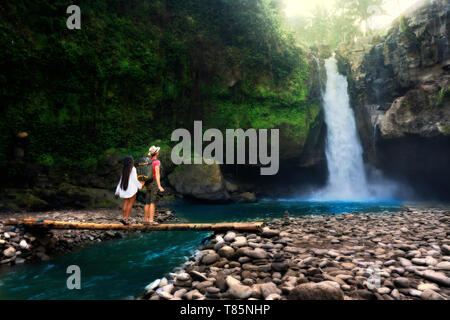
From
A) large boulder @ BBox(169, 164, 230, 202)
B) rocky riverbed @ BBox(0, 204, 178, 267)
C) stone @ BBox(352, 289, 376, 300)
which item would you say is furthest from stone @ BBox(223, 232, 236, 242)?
large boulder @ BBox(169, 164, 230, 202)

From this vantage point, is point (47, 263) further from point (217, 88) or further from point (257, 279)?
point (217, 88)

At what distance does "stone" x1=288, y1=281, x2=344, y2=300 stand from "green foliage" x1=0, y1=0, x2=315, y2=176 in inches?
→ 635

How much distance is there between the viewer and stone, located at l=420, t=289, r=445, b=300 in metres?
2.69

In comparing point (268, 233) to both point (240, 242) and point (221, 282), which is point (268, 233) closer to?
point (240, 242)

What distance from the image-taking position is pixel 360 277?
3291 mm

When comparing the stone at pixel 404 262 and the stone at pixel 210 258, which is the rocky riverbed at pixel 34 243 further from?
the stone at pixel 404 262

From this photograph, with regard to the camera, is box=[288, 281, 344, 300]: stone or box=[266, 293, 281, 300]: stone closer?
box=[288, 281, 344, 300]: stone

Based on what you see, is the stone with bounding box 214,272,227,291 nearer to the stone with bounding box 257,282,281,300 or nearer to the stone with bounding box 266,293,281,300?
the stone with bounding box 257,282,281,300

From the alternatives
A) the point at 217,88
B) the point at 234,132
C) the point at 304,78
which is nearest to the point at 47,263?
the point at 234,132

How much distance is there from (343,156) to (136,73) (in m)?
18.9

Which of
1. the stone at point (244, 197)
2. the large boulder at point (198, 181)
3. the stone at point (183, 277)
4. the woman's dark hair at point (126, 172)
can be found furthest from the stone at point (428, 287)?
the stone at point (244, 197)

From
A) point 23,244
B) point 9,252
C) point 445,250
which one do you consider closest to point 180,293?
point 445,250

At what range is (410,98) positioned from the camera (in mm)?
17297
